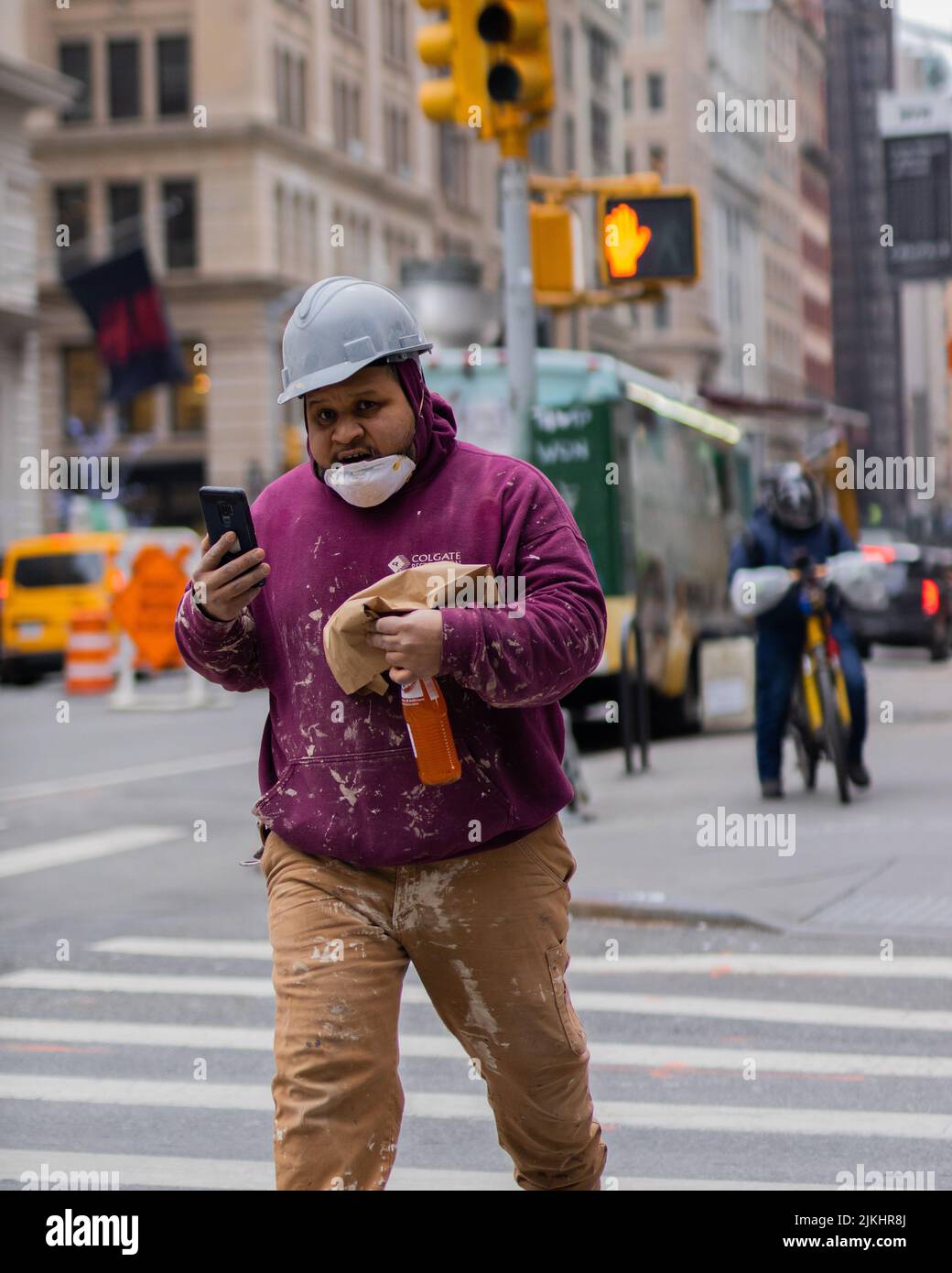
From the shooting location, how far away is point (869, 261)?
151 m

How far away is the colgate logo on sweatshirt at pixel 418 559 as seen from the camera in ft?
12.5

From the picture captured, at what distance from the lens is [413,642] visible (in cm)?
356

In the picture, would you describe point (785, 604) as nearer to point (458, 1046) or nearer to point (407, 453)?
point (458, 1046)

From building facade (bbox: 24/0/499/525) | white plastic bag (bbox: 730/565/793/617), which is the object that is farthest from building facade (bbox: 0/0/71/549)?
white plastic bag (bbox: 730/565/793/617)

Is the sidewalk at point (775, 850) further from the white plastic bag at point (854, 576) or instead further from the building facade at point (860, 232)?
the building facade at point (860, 232)

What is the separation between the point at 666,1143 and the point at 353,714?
2.36 metres

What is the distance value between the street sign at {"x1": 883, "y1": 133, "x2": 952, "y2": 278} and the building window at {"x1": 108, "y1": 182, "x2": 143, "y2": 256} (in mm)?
36583

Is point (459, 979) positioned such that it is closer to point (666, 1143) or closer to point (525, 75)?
point (666, 1143)

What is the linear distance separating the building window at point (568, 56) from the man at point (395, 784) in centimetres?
7628

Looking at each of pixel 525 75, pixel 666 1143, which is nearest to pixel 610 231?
pixel 525 75

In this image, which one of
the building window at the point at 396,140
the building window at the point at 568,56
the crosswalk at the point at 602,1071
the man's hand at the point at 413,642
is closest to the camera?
the man's hand at the point at 413,642

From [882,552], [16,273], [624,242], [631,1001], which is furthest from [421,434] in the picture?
[16,273]

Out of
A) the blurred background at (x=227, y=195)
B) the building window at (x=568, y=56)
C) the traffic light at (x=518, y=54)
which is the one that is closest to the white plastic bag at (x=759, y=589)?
the traffic light at (x=518, y=54)

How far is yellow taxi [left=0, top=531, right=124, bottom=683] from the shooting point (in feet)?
94.8
